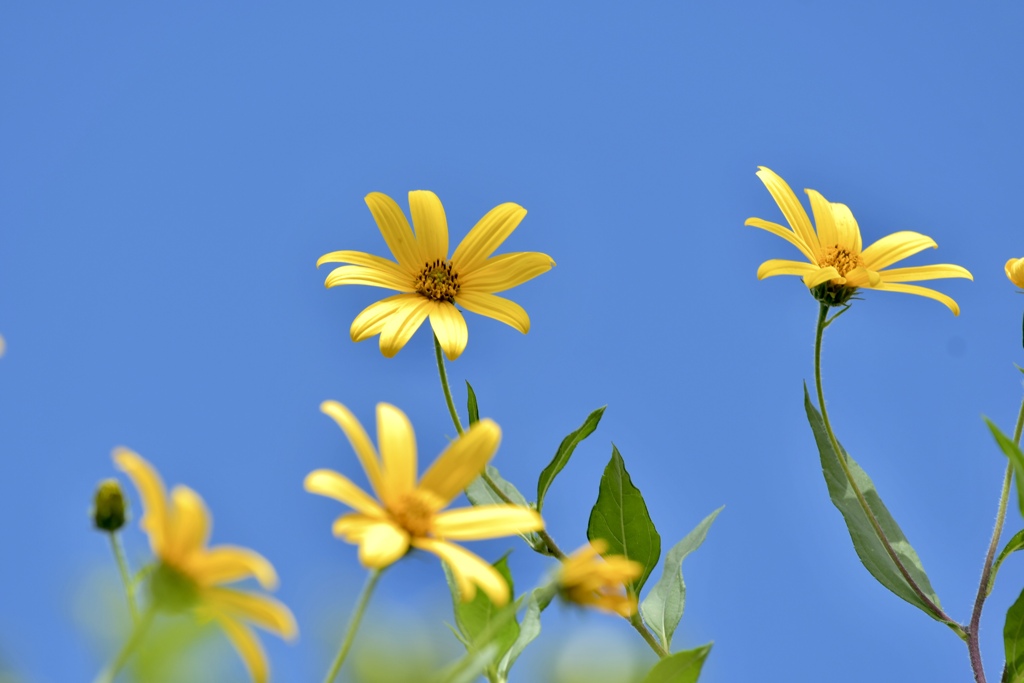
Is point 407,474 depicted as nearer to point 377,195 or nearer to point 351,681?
point 351,681

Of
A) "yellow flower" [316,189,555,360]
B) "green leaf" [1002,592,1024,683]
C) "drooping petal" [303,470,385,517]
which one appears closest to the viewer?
"drooping petal" [303,470,385,517]

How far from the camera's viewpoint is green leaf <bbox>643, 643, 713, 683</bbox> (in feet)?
2.41

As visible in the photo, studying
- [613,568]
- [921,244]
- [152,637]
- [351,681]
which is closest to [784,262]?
[921,244]

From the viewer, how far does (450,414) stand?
115 centimetres

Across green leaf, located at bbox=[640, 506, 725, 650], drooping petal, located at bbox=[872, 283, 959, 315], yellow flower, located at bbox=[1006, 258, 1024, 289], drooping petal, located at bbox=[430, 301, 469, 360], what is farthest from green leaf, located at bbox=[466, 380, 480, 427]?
yellow flower, located at bbox=[1006, 258, 1024, 289]

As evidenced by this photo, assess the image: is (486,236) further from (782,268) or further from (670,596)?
(670,596)

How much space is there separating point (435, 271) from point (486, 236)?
0.25 ft

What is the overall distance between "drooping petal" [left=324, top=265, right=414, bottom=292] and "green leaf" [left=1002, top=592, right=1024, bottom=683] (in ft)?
2.41

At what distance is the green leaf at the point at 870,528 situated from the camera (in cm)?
119

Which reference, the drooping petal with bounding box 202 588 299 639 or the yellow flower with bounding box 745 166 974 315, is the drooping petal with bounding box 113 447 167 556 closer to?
the drooping petal with bounding box 202 588 299 639

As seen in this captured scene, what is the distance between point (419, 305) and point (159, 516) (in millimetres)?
708

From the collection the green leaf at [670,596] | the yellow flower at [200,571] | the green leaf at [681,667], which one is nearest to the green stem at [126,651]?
the yellow flower at [200,571]

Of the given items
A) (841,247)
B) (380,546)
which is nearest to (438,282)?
(841,247)

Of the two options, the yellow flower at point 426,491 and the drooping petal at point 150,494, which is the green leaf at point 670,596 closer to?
the yellow flower at point 426,491
